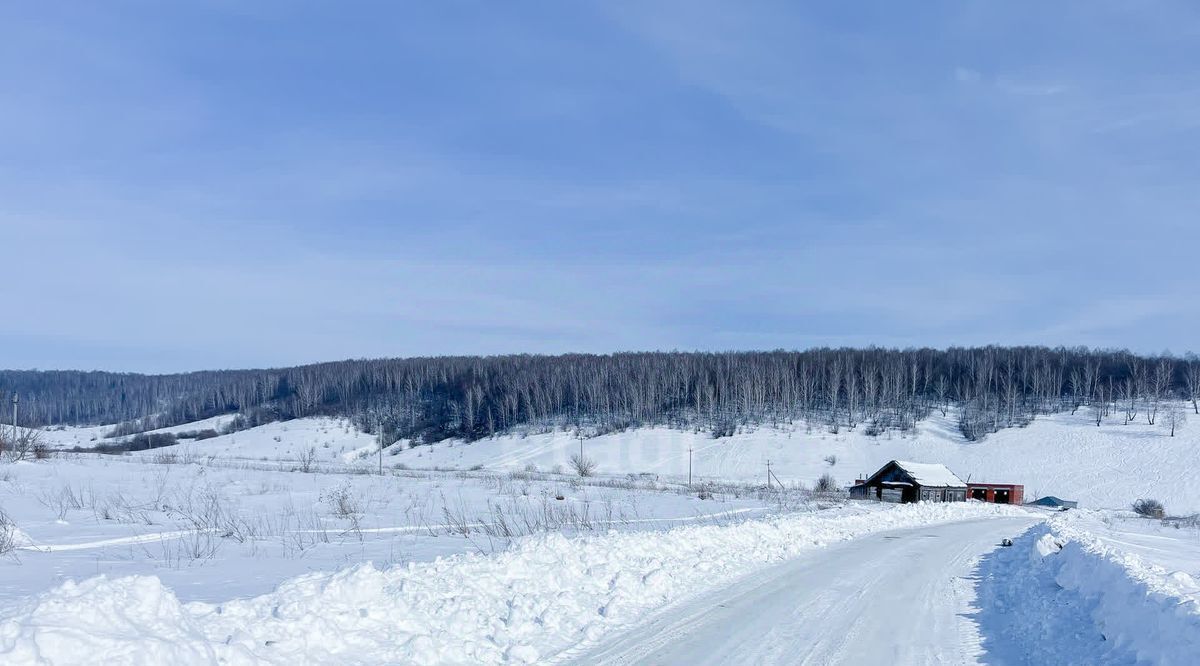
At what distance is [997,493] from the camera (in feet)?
247

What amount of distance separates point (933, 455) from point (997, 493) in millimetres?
17568

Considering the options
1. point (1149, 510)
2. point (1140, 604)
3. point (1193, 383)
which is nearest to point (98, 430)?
point (1149, 510)

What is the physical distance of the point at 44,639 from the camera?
523cm

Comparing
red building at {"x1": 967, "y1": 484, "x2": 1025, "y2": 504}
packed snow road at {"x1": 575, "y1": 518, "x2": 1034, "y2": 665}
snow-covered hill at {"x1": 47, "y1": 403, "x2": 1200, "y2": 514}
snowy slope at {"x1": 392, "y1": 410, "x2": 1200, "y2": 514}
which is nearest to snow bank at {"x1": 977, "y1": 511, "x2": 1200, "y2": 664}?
packed snow road at {"x1": 575, "y1": 518, "x2": 1034, "y2": 665}

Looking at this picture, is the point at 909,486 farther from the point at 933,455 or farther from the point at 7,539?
the point at 7,539

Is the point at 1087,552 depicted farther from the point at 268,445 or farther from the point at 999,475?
the point at 268,445

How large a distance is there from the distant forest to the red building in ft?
80.1

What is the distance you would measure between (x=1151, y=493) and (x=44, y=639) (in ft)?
289

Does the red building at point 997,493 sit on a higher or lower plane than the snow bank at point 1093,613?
lower

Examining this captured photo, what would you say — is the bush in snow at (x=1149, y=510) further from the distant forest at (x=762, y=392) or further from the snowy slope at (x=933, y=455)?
the distant forest at (x=762, y=392)

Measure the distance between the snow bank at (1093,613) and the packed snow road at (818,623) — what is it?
45cm

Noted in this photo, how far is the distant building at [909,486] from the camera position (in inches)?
2496

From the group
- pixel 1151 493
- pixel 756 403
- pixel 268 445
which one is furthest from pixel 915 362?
pixel 268 445

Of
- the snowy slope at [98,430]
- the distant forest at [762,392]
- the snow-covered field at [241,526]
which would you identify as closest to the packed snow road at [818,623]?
the snow-covered field at [241,526]
